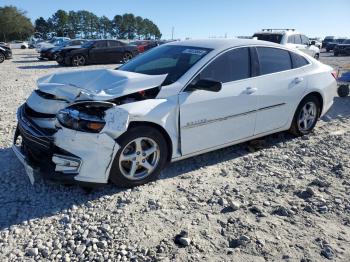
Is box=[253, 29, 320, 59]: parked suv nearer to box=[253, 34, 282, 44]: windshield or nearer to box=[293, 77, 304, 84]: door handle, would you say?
box=[253, 34, 282, 44]: windshield

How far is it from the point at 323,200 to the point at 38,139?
3090 millimetres

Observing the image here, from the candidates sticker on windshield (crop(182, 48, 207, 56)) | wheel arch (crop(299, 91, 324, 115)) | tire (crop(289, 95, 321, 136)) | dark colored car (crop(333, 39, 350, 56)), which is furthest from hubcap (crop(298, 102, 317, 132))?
dark colored car (crop(333, 39, 350, 56))

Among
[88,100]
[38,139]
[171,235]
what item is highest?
[88,100]

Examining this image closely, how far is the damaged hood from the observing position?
4.05 meters

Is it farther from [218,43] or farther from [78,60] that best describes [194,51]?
[78,60]

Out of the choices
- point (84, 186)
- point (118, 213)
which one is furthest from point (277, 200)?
point (84, 186)

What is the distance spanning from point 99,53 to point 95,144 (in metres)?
16.8

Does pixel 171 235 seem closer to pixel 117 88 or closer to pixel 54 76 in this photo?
pixel 117 88

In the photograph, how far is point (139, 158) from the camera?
417 cm

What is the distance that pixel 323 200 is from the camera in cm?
405

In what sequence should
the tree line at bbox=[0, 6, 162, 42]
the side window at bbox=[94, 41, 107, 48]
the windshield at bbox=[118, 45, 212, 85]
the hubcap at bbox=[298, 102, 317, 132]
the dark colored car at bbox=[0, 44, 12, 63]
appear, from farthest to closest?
the tree line at bbox=[0, 6, 162, 42] → the dark colored car at bbox=[0, 44, 12, 63] → the side window at bbox=[94, 41, 107, 48] → the hubcap at bbox=[298, 102, 317, 132] → the windshield at bbox=[118, 45, 212, 85]

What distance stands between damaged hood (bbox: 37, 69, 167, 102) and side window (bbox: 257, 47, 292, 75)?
5.64ft

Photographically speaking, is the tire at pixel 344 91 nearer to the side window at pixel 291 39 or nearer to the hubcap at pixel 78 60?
the side window at pixel 291 39

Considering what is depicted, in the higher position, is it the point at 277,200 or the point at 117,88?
the point at 117,88
